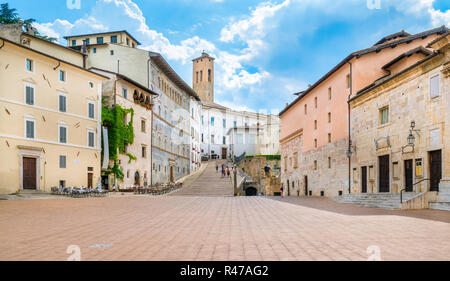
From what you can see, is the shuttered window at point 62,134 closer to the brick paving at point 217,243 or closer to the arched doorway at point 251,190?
the brick paving at point 217,243

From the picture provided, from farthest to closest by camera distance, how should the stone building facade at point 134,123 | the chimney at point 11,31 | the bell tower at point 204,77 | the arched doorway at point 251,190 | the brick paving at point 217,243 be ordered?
the bell tower at point 204,77
the arched doorway at point 251,190
the stone building facade at point 134,123
the chimney at point 11,31
the brick paving at point 217,243

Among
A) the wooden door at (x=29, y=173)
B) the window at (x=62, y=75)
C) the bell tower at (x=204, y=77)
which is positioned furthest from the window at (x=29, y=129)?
the bell tower at (x=204, y=77)

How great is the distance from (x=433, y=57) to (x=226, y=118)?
7721 centimetres

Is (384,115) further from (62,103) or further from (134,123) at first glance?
(134,123)

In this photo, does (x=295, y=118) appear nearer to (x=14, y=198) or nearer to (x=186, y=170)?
(x=186, y=170)

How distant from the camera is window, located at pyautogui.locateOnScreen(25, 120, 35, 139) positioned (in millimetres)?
29141

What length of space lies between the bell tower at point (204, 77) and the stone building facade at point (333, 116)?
66.3m

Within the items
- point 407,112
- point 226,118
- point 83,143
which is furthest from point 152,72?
point 226,118

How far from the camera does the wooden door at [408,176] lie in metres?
21.0

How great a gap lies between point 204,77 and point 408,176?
312ft

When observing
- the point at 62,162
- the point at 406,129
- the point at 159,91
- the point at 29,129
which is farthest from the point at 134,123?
the point at 406,129

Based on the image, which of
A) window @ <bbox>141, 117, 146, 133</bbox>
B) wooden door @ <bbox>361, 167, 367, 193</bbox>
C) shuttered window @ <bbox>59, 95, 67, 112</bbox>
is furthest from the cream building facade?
wooden door @ <bbox>361, 167, 367, 193</bbox>

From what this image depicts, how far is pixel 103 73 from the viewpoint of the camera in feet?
130

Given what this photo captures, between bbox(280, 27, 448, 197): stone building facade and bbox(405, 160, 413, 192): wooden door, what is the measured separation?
734 centimetres
